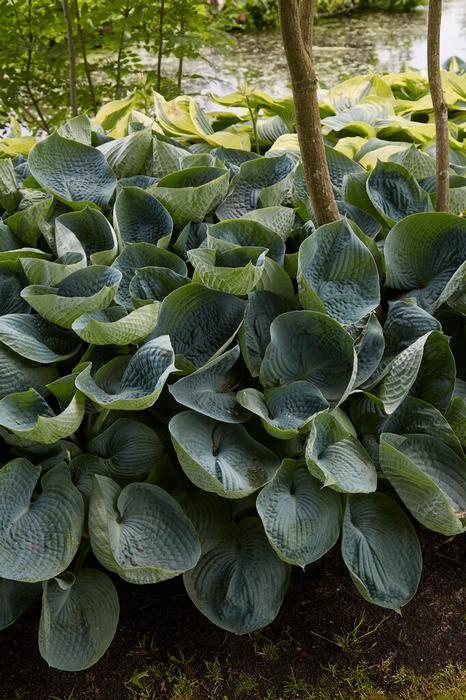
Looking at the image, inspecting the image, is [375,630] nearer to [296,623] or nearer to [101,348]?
[296,623]

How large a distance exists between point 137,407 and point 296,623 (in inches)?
19.0

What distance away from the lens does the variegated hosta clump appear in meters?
1.01

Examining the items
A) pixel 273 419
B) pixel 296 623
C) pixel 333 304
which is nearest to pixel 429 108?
pixel 333 304

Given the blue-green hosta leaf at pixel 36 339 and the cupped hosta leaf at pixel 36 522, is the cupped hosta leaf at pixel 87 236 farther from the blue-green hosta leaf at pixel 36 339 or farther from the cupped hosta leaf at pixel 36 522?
the cupped hosta leaf at pixel 36 522

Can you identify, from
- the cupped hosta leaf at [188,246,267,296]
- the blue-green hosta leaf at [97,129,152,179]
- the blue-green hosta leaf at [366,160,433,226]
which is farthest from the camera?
the blue-green hosta leaf at [97,129,152,179]

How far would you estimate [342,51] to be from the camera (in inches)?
284

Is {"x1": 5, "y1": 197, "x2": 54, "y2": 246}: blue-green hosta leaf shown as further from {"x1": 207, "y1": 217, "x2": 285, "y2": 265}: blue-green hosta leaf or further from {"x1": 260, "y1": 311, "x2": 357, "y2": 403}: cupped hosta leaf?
{"x1": 260, "y1": 311, "x2": 357, "y2": 403}: cupped hosta leaf

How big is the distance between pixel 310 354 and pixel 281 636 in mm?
458

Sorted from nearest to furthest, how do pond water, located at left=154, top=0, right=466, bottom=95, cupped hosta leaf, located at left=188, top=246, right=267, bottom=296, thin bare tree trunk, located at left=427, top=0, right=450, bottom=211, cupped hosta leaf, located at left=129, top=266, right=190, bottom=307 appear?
cupped hosta leaf, located at left=188, top=246, right=267, bottom=296 < cupped hosta leaf, located at left=129, top=266, right=190, bottom=307 < thin bare tree trunk, located at left=427, top=0, right=450, bottom=211 < pond water, located at left=154, top=0, right=466, bottom=95

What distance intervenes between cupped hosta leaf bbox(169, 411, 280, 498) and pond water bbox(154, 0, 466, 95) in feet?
16.0

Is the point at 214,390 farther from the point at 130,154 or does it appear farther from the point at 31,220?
the point at 130,154

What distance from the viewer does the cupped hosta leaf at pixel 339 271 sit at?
115 centimetres

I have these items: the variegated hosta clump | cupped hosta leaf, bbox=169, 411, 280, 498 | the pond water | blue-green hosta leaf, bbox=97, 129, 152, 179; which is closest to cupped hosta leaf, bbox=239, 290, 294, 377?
the variegated hosta clump

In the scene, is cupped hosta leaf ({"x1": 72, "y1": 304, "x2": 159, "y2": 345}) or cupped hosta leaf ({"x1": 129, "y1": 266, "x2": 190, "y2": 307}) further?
cupped hosta leaf ({"x1": 129, "y1": 266, "x2": 190, "y2": 307})
